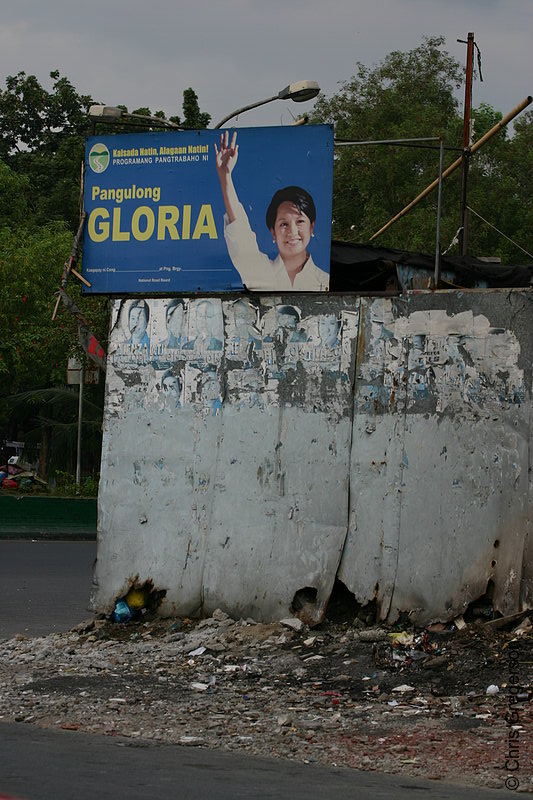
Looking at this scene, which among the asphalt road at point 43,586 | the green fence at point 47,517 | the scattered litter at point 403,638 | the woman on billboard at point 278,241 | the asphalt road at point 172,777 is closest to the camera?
the asphalt road at point 172,777

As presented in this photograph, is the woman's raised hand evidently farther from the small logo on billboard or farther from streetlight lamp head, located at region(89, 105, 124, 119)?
streetlight lamp head, located at region(89, 105, 124, 119)

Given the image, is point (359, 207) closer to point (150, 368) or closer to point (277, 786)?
point (150, 368)

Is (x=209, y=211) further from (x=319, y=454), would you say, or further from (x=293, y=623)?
(x=293, y=623)

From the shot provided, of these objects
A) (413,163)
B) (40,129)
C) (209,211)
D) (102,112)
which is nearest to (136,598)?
(209,211)

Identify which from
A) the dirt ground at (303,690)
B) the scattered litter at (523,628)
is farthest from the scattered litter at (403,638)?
the scattered litter at (523,628)

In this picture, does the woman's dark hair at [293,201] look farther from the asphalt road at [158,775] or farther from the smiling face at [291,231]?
the asphalt road at [158,775]

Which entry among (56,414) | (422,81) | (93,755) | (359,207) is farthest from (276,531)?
(422,81)

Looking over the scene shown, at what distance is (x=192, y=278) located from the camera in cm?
977

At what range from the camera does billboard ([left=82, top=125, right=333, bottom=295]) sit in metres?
9.51

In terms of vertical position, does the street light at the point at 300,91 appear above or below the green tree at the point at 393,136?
below

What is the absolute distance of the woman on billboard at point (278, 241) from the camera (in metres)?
9.46

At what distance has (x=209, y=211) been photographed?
9.78 m

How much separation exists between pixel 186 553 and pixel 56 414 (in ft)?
73.8

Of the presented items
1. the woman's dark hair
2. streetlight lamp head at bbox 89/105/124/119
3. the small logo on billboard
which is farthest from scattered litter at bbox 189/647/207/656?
streetlight lamp head at bbox 89/105/124/119
